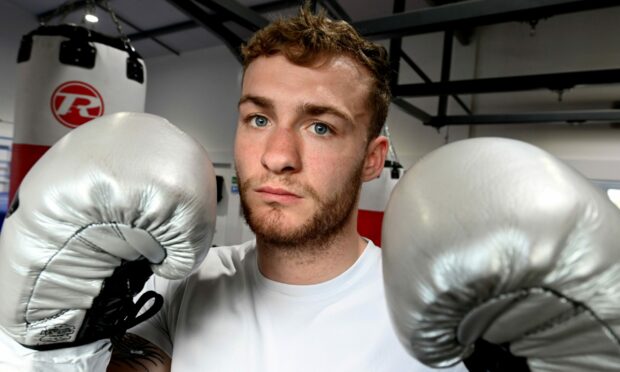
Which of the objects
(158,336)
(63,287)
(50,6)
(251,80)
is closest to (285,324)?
(158,336)

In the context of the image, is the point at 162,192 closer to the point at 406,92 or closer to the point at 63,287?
the point at 63,287

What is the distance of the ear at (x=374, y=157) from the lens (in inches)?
44.1

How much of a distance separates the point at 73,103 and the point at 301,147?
1.20m

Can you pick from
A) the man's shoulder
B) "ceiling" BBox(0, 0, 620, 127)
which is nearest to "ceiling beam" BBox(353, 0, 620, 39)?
"ceiling" BBox(0, 0, 620, 127)

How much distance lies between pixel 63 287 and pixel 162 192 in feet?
0.81

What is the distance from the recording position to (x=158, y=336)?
1063mm

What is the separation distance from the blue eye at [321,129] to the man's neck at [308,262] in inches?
10.1

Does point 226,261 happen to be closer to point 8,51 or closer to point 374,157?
point 374,157

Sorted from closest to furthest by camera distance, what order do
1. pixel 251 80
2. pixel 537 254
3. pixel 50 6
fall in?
pixel 537 254
pixel 251 80
pixel 50 6

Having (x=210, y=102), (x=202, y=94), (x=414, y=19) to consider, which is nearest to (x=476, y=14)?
(x=414, y=19)

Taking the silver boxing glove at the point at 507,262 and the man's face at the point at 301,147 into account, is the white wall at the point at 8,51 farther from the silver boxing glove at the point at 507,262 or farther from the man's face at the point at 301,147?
the silver boxing glove at the point at 507,262

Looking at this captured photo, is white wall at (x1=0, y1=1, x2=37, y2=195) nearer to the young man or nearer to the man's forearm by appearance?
the man's forearm

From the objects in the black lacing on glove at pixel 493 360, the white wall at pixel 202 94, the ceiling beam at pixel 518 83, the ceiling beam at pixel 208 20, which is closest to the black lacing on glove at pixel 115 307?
the black lacing on glove at pixel 493 360

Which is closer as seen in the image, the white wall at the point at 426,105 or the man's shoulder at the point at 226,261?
the man's shoulder at the point at 226,261
